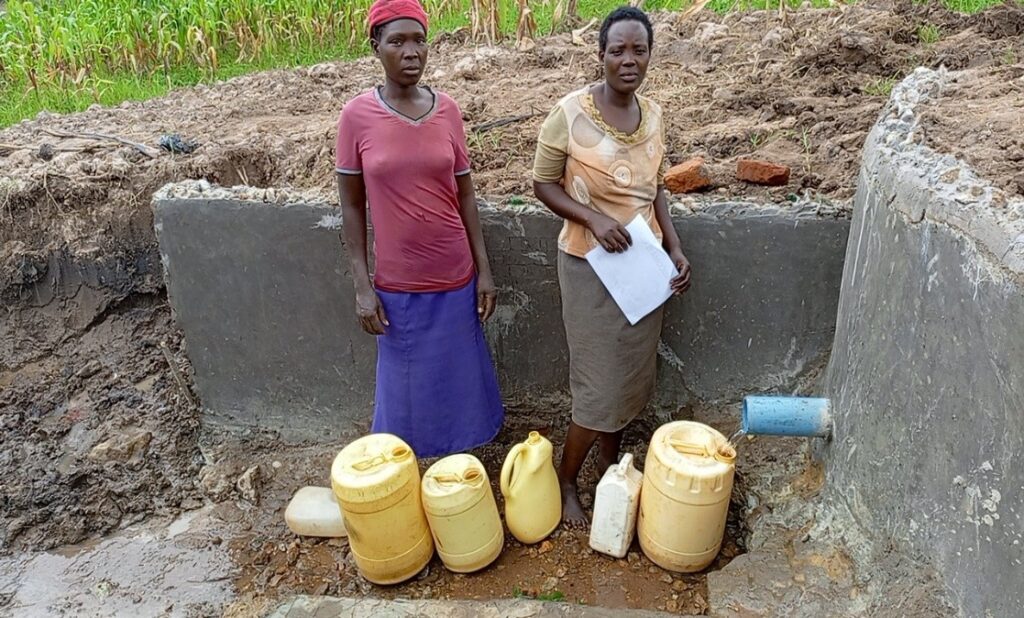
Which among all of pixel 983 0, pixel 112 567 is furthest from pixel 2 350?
pixel 983 0

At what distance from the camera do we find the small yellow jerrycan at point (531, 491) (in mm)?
2957

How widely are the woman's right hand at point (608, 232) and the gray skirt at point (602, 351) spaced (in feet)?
0.50

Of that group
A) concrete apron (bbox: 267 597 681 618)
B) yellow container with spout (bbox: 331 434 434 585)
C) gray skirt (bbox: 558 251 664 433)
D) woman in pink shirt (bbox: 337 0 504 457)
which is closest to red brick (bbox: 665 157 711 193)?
gray skirt (bbox: 558 251 664 433)

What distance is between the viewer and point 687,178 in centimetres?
320

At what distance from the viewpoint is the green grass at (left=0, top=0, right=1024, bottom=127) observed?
25.0 ft

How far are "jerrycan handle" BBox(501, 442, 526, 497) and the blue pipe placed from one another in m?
0.78

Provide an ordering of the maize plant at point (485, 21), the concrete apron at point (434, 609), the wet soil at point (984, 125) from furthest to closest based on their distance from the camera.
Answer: the maize plant at point (485, 21) → the concrete apron at point (434, 609) → the wet soil at point (984, 125)

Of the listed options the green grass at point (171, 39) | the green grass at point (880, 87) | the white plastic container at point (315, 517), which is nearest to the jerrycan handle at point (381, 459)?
the white plastic container at point (315, 517)

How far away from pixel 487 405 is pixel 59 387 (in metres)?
2.28

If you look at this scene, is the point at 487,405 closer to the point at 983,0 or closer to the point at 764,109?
the point at 764,109

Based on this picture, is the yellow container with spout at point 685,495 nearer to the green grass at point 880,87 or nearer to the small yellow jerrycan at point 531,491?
the small yellow jerrycan at point 531,491

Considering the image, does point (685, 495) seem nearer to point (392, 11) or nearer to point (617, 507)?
point (617, 507)

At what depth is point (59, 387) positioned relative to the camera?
4082 millimetres

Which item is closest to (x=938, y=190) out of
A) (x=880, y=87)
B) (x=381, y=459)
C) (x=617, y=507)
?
(x=617, y=507)
